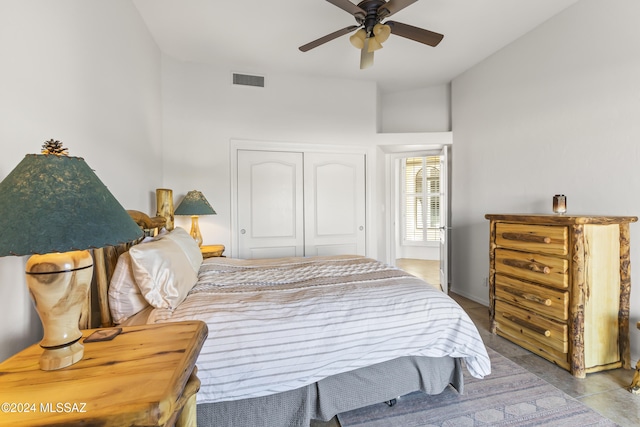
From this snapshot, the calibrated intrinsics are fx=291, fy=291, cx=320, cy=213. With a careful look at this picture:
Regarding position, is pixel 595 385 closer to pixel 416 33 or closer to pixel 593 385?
pixel 593 385

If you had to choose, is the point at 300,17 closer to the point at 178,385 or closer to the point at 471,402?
the point at 178,385

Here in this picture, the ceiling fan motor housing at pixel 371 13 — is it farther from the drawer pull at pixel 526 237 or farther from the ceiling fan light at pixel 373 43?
the drawer pull at pixel 526 237

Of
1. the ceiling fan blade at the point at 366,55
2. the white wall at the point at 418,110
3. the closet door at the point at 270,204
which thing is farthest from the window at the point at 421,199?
the ceiling fan blade at the point at 366,55

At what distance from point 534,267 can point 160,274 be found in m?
2.68

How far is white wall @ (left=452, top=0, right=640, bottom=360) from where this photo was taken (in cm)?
214

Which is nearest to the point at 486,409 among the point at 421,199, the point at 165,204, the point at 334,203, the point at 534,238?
the point at 534,238

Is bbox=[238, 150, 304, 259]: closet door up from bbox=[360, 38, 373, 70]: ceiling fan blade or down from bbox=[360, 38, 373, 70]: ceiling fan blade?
down

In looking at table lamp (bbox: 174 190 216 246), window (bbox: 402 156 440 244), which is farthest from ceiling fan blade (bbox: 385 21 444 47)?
window (bbox: 402 156 440 244)

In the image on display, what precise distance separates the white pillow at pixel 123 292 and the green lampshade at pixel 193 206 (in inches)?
61.0

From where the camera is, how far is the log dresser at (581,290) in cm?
204

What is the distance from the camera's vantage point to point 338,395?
1.58m

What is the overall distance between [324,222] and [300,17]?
2294 mm

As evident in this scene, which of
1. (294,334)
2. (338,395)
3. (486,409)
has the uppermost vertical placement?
(294,334)

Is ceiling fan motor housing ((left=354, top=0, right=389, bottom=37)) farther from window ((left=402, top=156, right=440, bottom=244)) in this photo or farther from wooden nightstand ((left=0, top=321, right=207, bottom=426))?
window ((left=402, top=156, right=440, bottom=244))
